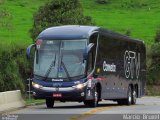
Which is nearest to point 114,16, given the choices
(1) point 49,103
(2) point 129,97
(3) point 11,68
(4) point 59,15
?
(4) point 59,15

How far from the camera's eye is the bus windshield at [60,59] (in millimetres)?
29594

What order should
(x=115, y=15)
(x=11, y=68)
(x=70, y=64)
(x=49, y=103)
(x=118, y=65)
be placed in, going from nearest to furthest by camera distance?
(x=70, y=64) → (x=49, y=103) → (x=118, y=65) → (x=11, y=68) → (x=115, y=15)

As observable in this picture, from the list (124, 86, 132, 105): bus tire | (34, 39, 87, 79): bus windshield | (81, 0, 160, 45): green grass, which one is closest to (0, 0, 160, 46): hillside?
(81, 0, 160, 45): green grass

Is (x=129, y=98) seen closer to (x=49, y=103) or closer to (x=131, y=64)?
(x=131, y=64)

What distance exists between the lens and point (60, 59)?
2975cm

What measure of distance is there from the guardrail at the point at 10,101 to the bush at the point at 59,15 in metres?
20.0

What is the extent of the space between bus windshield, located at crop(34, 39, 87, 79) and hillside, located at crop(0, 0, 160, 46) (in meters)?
40.3

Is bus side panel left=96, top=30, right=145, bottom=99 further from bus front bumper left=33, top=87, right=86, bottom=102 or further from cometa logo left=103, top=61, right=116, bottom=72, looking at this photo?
bus front bumper left=33, top=87, right=86, bottom=102

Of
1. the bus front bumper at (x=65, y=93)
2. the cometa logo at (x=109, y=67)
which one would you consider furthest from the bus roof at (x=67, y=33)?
the bus front bumper at (x=65, y=93)

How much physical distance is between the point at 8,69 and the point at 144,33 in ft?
140

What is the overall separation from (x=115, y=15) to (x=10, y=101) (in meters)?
62.7

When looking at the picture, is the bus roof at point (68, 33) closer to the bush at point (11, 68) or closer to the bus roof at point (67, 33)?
the bus roof at point (67, 33)

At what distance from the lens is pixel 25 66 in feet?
135

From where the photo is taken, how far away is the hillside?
7819 cm
